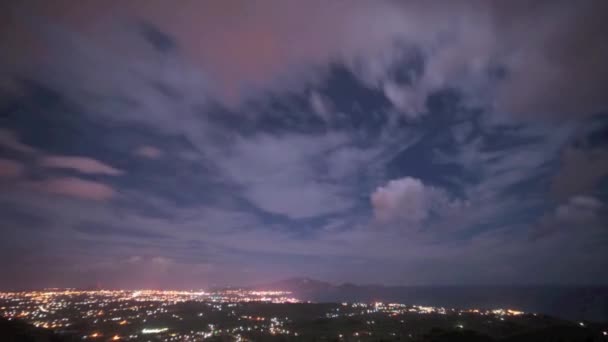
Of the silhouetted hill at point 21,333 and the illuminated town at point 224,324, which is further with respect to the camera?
the illuminated town at point 224,324

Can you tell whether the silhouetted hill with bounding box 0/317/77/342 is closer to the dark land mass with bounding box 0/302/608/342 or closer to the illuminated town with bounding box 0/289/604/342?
the dark land mass with bounding box 0/302/608/342

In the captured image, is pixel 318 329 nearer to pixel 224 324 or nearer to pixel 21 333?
pixel 224 324

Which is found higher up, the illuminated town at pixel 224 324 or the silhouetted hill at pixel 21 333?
the silhouetted hill at pixel 21 333

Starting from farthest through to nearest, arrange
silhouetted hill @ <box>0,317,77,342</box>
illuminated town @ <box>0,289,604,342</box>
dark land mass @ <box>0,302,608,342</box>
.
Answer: illuminated town @ <box>0,289,604,342</box>
dark land mass @ <box>0,302,608,342</box>
silhouetted hill @ <box>0,317,77,342</box>

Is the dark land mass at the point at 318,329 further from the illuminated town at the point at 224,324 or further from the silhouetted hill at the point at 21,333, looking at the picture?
the silhouetted hill at the point at 21,333

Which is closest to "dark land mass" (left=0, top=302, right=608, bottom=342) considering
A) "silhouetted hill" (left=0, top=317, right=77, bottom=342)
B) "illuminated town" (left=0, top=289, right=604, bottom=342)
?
"illuminated town" (left=0, top=289, right=604, bottom=342)

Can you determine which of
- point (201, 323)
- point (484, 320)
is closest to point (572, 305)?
point (484, 320)

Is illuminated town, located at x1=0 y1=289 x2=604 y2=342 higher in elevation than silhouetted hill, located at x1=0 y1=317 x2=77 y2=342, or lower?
lower

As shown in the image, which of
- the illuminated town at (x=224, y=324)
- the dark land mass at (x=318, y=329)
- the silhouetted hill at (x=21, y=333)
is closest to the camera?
the silhouetted hill at (x=21, y=333)

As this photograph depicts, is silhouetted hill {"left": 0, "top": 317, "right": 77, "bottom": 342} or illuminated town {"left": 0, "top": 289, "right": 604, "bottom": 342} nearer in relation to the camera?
silhouetted hill {"left": 0, "top": 317, "right": 77, "bottom": 342}

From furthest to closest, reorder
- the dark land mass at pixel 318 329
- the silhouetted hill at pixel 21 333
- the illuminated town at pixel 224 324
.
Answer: the illuminated town at pixel 224 324
the dark land mass at pixel 318 329
the silhouetted hill at pixel 21 333

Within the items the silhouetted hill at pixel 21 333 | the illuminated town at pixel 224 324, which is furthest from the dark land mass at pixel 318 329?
the silhouetted hill at pixel 21 333
